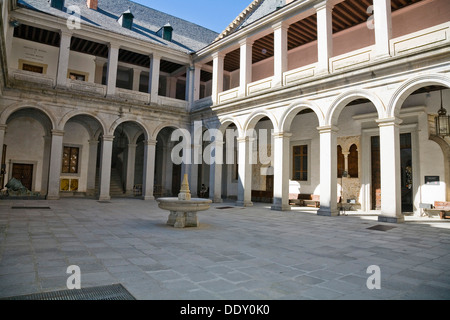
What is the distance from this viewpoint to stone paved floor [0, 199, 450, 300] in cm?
346

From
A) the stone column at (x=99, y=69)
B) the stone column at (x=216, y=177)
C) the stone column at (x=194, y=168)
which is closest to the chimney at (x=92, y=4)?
the stone column at (x=99, y=69)

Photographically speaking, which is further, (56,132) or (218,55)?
(218,55)

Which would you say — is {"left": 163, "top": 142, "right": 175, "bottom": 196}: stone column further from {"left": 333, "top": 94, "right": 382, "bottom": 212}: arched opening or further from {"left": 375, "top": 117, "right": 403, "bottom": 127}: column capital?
{"left": 375, "top": 117, "right": 403, "bottom": 127}: column capital

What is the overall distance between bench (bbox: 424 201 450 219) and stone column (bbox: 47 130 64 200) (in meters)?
17.1

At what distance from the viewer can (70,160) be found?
747 inches

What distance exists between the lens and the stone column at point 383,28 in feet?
35.0

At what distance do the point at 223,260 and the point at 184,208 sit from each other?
3112 millimetres

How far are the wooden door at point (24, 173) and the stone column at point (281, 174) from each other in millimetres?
14350

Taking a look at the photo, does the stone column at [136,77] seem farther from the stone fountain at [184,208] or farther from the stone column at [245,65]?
the stone fountain at [184,208]

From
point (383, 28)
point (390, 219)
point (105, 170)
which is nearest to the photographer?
point (390, 219)

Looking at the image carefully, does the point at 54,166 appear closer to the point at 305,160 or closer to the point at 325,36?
the point at 305,160

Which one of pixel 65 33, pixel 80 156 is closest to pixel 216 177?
pixel 80 156

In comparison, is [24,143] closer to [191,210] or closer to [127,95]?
[127,95]

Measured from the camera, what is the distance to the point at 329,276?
4082 mm
